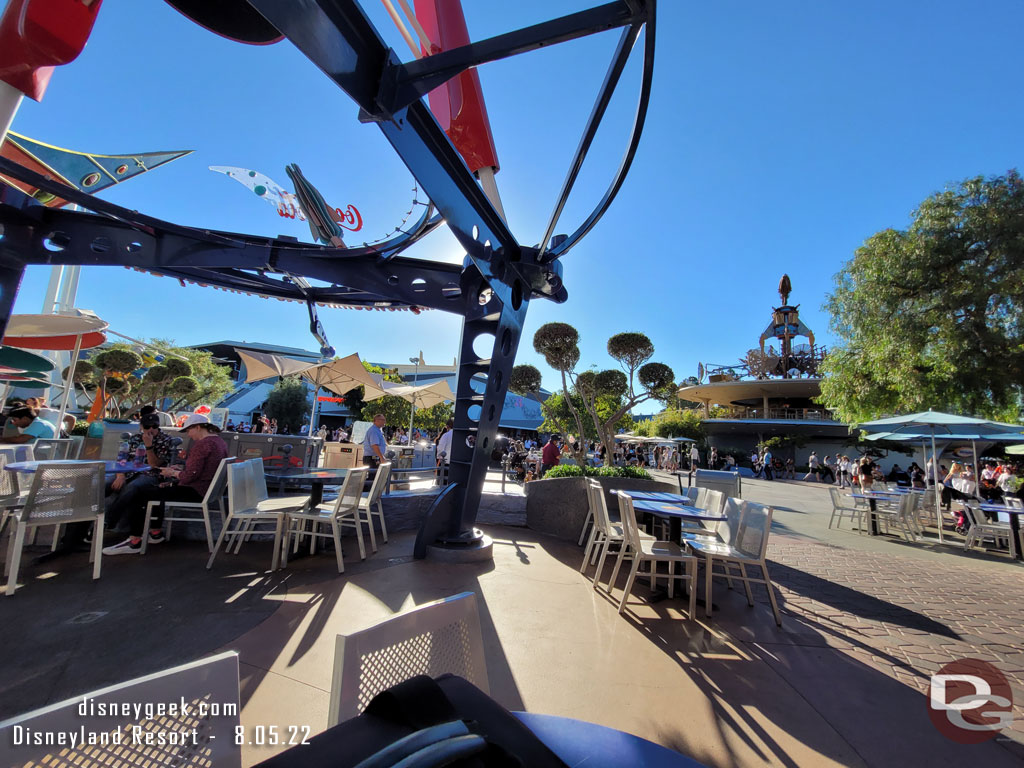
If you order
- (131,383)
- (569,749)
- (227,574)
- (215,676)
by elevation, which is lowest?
(227,574)

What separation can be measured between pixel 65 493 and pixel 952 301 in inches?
636

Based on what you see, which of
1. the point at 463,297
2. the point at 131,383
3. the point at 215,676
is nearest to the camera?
the point at 215,676

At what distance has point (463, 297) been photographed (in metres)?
5.30

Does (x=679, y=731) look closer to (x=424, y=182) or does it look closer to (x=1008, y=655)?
(x=1008, y=655)

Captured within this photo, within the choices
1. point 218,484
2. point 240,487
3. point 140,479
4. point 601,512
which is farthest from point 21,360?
point 601,512

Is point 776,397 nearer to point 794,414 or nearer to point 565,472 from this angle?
point 794,414

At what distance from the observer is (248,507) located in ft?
13.9

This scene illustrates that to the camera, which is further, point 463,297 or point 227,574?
point 463,297

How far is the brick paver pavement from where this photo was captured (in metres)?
3.05

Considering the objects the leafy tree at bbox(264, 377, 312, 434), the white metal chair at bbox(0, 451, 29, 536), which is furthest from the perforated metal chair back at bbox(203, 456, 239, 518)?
the leafy tree at bbox(264, 377, 312, 434)

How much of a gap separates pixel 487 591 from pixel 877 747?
2.69m

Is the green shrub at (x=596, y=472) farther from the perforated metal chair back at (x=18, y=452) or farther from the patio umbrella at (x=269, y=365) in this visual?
the patio umbrella at (x=269, y=365)

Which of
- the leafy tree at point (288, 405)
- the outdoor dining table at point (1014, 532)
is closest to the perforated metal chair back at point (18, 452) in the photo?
the outdoor dining table at point (1014, 532)

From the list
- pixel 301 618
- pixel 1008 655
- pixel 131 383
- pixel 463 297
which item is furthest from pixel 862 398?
pixel 131 383
